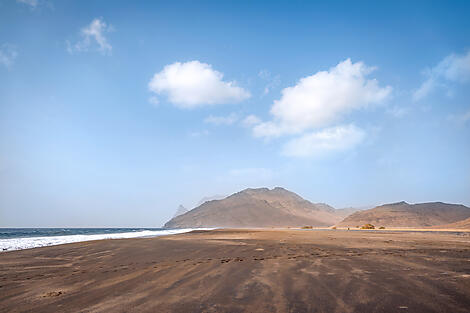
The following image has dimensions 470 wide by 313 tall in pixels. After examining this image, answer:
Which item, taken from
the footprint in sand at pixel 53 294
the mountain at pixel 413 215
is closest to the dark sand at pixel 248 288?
the footprint in sand at pixel 53 294

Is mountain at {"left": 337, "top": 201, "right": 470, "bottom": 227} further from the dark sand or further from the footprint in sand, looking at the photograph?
the footprint in sand

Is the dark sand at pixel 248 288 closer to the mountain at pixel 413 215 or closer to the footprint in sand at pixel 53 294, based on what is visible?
the footprint in sand at pixel 53 294

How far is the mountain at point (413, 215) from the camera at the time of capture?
287ft

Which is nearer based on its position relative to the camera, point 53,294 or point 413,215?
point 53,294

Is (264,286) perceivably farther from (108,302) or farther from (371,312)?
(108,302)

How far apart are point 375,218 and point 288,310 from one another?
108925 mm

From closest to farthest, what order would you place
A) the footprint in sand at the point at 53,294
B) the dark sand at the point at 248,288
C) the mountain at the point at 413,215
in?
1. the dark sand at the point at 248,288
2. the footprint in sand at the point at 53,294
3. the mountain at the point at 413,215

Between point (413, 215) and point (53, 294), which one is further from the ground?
point (53, 294)

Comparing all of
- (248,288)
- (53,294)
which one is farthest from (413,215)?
(53,294)

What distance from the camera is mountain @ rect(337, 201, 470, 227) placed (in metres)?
87.6

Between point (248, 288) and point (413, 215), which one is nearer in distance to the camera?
point (248, 288)

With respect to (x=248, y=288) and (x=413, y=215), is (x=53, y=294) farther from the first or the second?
(x=413, y=215)

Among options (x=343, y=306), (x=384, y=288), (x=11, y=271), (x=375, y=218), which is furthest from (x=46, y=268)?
(x=375, y=218)

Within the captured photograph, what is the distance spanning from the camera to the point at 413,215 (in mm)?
92625
